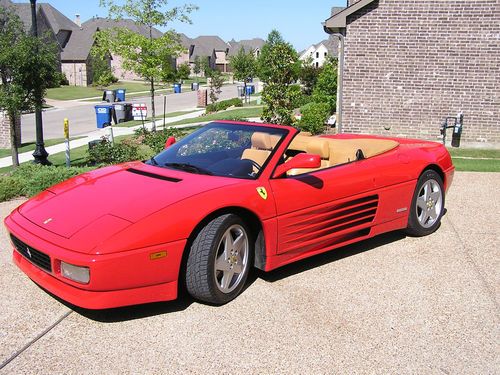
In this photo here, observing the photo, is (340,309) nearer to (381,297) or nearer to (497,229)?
(381,297)

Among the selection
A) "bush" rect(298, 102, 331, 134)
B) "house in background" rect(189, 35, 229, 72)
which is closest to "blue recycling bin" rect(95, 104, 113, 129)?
"bush" rect(298, 102, 331, 134)

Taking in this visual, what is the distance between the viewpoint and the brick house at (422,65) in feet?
42.8

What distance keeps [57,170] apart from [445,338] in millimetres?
6157

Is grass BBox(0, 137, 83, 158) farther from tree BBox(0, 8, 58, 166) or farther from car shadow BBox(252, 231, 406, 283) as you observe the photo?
car shadow BBox(252, 231, 406, 283)

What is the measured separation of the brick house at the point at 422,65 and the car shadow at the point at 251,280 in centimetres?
809

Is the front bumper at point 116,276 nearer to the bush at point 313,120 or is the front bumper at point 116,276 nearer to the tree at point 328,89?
the bush at point 313,120

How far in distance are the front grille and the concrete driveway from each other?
43 centimetres

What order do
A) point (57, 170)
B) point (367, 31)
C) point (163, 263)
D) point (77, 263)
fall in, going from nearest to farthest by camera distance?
point (77, 263), point (163, 263), point (57, 170), point (367, 31)

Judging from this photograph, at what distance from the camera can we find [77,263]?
354cm

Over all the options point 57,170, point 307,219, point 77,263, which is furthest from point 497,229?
point 57,170

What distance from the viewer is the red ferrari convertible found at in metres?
3.68

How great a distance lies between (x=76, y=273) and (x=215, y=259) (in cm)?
99

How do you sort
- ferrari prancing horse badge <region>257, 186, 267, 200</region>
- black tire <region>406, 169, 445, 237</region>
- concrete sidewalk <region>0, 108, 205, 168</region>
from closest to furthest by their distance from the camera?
ferrari prancing horse badge <region>257, 186, 267, 200</region>
black tire <region>406, 169, 445, 237</region>
concrete sidewalk <region>0, 108, 205, 168</region>

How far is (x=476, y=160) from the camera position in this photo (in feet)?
38.7
